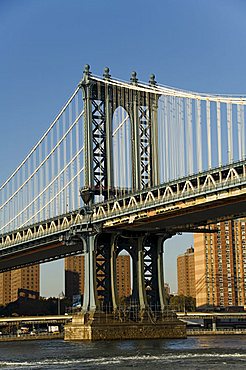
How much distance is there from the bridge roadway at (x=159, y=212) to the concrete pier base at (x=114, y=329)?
9028 millimetres

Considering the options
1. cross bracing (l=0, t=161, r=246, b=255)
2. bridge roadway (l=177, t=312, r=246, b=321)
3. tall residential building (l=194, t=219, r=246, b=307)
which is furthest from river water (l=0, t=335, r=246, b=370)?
tall residential building (l=194, t=219, r=246, b=307)

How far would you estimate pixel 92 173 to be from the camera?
96.1 meters

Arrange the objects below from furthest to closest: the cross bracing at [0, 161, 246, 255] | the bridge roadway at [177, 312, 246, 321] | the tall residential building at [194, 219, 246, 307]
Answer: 1. the tall residential building at [194, 219, 246, 307]
2. the bridge roadway at [177, 312, 246, 321]
3. the cross bracing at [0, 161, 246, 255]

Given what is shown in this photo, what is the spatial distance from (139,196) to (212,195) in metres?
12.3

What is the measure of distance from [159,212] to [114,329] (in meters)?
14.0

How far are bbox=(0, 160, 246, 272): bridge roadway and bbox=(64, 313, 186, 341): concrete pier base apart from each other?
9.03 metres

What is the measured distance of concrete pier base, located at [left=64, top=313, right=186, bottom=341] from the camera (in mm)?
89938

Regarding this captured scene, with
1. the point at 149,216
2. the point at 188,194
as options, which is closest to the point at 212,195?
the point at 188,194

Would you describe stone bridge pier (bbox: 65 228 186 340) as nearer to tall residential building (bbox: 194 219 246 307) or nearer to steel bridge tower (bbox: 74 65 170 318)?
steel bridge tower (bbox: 74 65 170 318)

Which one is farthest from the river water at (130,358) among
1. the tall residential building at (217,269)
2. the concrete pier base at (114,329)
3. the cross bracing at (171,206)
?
the tall residential building at (217,269)

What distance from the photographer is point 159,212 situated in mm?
84812

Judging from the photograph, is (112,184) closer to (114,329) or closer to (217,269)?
(114,329)

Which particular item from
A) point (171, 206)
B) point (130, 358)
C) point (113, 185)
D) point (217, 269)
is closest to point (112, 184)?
point (113, 185)

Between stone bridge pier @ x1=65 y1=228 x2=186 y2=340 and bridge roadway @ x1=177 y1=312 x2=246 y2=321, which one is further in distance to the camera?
bridge roadway @ x1=177 y1=312 x2=246 y2=321
